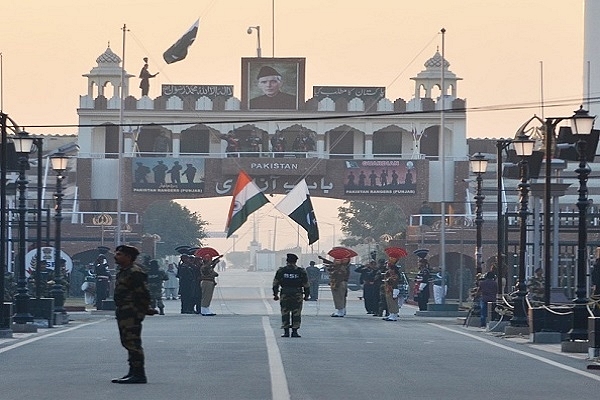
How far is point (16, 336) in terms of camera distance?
103 feet

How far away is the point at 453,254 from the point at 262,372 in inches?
2377

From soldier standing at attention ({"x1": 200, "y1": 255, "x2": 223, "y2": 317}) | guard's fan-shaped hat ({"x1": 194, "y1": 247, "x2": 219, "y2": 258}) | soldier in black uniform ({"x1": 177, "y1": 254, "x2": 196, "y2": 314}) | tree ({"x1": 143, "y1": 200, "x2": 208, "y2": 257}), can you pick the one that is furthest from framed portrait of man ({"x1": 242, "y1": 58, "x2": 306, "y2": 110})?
soldier standing at attention ({"x1": 200, "y1": 255, "x2": 223, "y2": 317})

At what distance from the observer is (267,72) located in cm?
8688

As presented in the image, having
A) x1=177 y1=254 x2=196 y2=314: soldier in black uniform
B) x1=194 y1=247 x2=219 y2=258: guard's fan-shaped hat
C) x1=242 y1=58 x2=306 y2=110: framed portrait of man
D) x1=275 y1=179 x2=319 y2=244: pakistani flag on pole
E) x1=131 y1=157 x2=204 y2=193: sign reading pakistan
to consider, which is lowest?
x1=177 y1=254 x2=196 y2=314: soldier in black uniform

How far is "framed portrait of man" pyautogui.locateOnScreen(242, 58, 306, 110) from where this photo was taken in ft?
284

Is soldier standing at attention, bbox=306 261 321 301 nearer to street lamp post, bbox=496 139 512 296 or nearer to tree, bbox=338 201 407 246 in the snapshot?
street lamp post, bbox=496 139 512 296

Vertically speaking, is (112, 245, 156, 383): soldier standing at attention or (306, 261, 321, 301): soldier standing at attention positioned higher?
(112, 245, 156, 383): soldier standing at attention

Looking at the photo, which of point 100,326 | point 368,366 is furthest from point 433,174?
point 368,366

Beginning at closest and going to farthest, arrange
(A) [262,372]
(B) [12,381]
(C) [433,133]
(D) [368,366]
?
1. (B) [12,381]
2. (A) [262,372]
3. (D) [368,366]
4. (C) [433,133]

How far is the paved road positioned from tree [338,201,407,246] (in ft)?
247

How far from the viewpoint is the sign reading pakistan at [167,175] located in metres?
82.7

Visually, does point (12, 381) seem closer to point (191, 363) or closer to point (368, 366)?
point (191, 363)

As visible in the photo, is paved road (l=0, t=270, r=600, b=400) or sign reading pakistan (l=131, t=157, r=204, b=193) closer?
paved road (l=0, t=270, r=600, b=400)

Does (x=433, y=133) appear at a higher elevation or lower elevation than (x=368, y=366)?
higher
